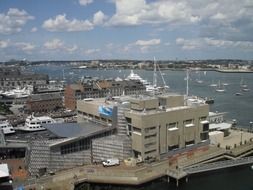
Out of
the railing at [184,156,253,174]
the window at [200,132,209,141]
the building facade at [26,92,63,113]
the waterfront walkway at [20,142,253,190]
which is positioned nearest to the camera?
the waterfront walkway at [20,142,253,190]

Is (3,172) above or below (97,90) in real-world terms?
below

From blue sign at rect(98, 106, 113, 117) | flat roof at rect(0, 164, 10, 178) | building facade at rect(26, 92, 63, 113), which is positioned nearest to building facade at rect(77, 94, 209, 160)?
blue sign at rect(98, 106, 113, 117)

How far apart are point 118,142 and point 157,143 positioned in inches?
122

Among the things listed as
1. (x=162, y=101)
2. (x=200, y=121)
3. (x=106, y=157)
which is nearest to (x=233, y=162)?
(x=200, y=121)

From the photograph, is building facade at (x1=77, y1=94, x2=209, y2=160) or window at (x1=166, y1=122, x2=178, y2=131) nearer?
building facade at (x1=77, y1=94, x2=209, y2=160)

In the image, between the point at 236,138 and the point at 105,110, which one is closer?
the point at 105,110

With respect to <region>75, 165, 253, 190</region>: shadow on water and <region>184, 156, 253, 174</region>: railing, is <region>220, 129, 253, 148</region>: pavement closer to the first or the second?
<region>184, 156, 253, 174</region>: railing

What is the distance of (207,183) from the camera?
29594 millimetres

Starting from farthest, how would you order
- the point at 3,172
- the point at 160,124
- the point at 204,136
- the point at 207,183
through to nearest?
the point at 204,136 → the point at 160,124 → the point at 207,183 → the point at 3,172

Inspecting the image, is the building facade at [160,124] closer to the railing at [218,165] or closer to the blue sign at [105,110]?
the blue sign at [105,110]

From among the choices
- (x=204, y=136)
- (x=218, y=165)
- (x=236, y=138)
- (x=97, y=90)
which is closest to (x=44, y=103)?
(x=97, y=90)

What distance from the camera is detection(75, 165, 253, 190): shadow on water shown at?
28094 mm

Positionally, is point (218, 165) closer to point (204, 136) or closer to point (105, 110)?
point (204, 136)

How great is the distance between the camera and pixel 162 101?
33.8 metres
